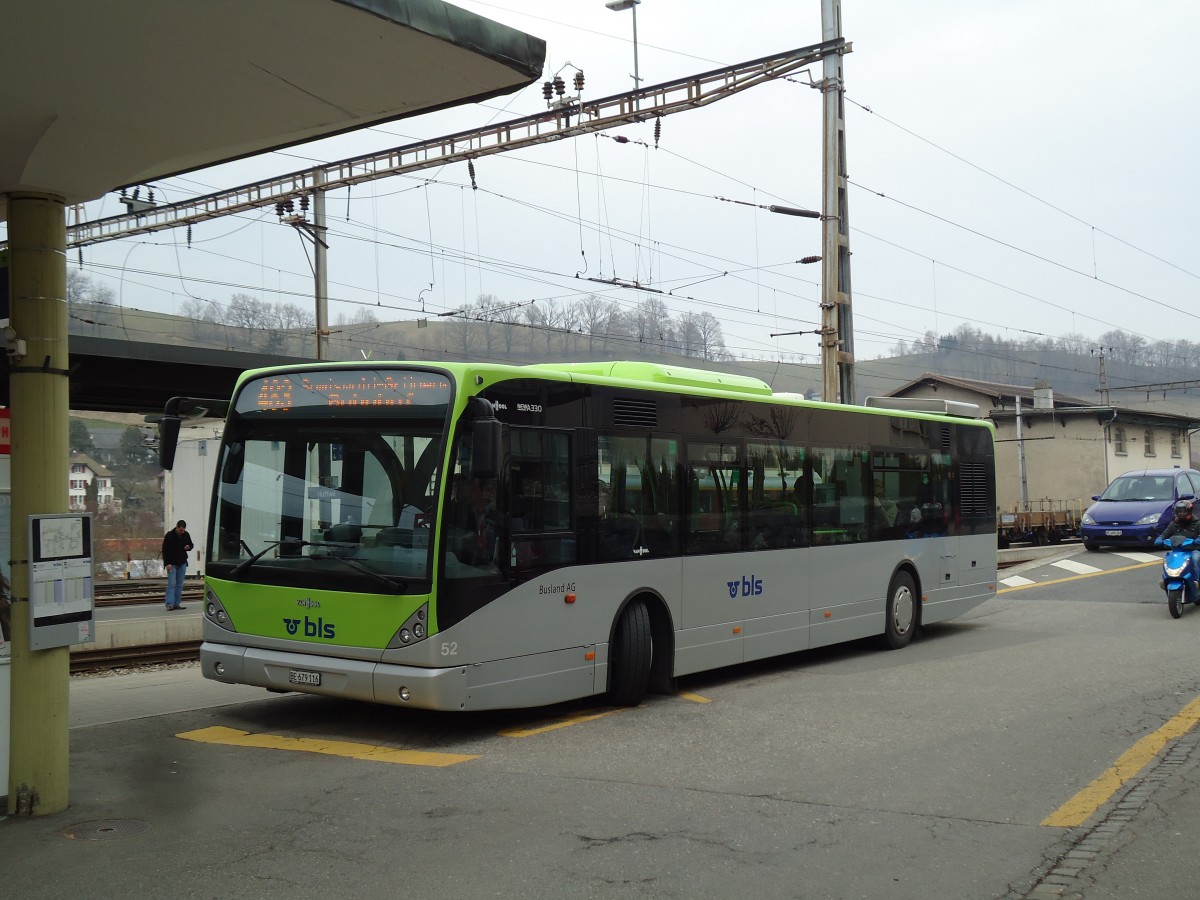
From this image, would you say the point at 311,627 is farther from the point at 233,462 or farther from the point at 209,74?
the point at 209,74

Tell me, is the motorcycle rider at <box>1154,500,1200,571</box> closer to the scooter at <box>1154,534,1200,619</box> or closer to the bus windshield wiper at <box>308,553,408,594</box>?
the scooter at <box>1154,534,1200,619</box>

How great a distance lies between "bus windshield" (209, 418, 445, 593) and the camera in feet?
27.6

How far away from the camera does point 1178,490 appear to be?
27.1 m

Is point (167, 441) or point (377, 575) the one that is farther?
point (167, 441)

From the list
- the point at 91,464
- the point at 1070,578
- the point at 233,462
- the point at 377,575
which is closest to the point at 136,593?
the point at 91,464

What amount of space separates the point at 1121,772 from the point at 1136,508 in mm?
21053

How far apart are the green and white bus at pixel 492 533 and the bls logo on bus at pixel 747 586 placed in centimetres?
3

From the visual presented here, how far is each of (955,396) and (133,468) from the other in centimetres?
3882

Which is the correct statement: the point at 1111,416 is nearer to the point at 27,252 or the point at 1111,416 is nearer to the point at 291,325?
the point at 291,325

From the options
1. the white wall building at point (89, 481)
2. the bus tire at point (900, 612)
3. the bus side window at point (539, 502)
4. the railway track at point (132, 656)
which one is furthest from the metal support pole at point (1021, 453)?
the bus side window at point (539, 502)

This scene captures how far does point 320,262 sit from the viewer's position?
2430 centimetres

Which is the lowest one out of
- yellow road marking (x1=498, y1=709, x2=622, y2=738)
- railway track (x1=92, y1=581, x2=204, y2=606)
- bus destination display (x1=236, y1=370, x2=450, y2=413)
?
railway track (x1=92, y1=581, x2=204, y2=606)

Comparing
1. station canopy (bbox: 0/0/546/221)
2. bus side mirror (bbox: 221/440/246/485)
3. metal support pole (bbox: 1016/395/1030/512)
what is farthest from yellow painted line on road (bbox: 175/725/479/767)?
metal support pole (bbox: 1016/395/1030/512)

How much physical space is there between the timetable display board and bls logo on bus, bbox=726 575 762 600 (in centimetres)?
614
